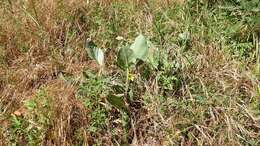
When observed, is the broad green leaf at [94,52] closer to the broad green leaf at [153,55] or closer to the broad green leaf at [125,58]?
the broad green leaf at [125,58]

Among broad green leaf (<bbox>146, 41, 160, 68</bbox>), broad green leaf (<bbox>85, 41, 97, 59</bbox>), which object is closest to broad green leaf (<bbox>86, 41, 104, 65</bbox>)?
broad green leaf (<bbox>85, 41, 97, 59</bbox>)

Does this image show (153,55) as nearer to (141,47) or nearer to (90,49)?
(141,47)

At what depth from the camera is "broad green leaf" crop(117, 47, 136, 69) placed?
9.77 feet

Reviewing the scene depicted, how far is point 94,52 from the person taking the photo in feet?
10.3

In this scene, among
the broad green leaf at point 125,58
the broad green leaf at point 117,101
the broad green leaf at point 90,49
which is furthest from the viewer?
the broad green leaf at point 90,49

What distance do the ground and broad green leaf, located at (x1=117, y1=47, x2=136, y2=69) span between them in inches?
1.8

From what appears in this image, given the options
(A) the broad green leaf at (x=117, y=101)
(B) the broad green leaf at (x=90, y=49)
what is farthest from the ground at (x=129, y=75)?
(B) the broad green leaf at (x=90, y=49)

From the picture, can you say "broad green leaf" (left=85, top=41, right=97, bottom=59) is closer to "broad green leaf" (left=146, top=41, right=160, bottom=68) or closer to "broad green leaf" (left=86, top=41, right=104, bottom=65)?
"broad green leaf" (left=86, top=41, right=104, bottom=65)

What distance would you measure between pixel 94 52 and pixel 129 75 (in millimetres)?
298

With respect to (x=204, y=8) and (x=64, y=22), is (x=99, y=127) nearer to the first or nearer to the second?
(x=64, y=22)

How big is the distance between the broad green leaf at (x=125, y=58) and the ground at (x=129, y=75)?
0.15 feet

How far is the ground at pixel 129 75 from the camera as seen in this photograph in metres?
2.83

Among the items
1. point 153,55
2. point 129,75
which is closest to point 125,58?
point 129,75

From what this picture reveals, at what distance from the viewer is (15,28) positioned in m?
3.48
